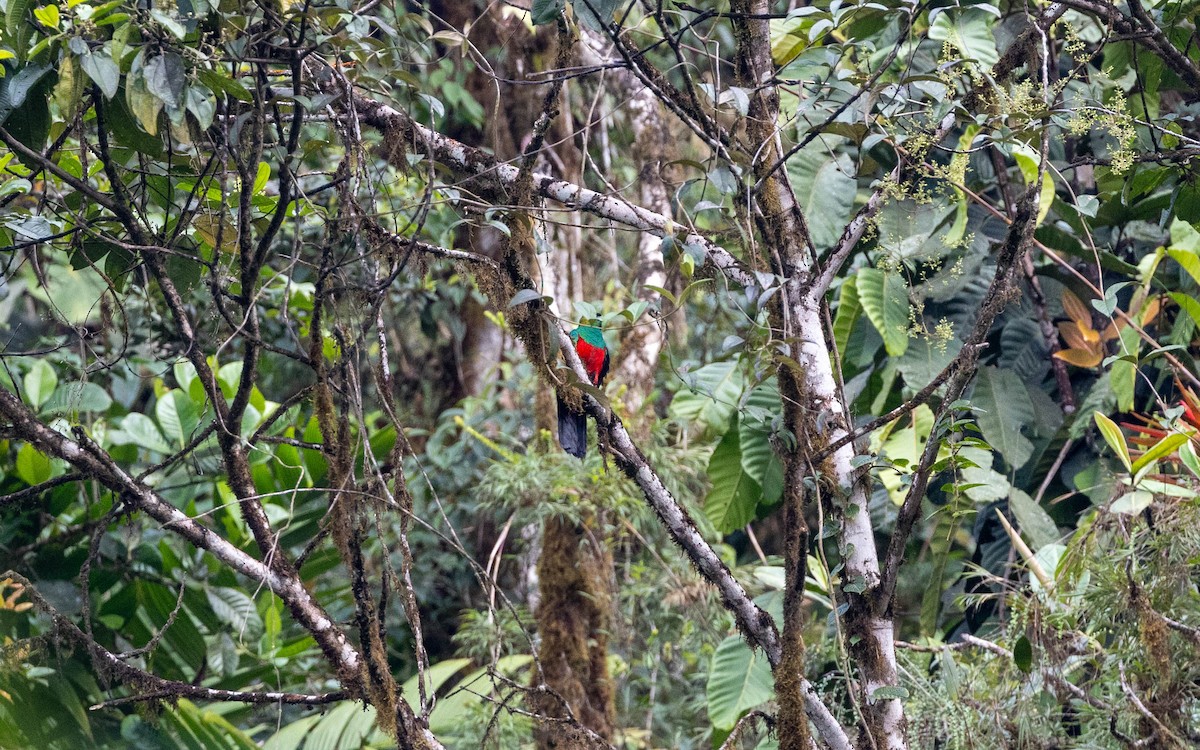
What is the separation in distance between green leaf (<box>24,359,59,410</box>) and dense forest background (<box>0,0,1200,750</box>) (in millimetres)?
18

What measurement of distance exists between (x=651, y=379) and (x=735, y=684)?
5.14 feet

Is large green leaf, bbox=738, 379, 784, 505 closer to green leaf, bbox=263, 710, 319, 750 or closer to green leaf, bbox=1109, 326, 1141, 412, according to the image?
green leaf, bbox=1109, 326, 1141, 412

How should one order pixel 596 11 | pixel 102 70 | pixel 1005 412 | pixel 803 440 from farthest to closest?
pixel 1005 412 → pixel 803 440 → pixel 596 11 → pixel 102 70

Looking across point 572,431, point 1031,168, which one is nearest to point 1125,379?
point 1031,168

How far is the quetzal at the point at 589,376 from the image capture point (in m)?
2.76

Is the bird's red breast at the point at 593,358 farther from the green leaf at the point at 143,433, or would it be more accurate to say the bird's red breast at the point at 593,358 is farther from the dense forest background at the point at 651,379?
the green leaf at the point at 143,433

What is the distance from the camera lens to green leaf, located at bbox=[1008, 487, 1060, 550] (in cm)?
298

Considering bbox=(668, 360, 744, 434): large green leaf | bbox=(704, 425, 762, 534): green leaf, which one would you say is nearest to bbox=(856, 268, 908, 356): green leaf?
bbox=(668, 360, 744, 434): large green leaf

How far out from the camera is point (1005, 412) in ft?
10.5

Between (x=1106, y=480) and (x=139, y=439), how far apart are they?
10.0 ft

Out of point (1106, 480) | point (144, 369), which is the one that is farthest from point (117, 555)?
point (1106, 480)

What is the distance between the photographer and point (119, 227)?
A: 6.84 ft

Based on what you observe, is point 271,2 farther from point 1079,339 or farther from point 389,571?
point 1079,339

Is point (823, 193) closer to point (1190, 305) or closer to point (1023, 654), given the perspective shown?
point (1190, 305)
